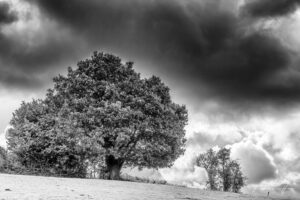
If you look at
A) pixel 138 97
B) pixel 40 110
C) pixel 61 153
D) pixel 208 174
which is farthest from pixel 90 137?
pixel 208 174

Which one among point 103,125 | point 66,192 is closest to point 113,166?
point 103,125

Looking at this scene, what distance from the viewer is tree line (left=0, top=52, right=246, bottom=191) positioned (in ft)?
98.4

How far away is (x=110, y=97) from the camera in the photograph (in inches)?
1251

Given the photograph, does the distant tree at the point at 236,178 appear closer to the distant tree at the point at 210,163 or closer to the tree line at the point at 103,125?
the distant tree at the point at 210,163

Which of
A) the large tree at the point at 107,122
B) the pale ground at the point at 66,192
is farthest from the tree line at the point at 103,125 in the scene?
the pale ground at the point at 66,192

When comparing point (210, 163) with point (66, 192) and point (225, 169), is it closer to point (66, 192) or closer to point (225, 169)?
point (225, 169)

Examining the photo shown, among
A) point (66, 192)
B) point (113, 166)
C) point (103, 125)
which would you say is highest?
point (103, 125)

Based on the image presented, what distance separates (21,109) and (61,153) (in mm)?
18626

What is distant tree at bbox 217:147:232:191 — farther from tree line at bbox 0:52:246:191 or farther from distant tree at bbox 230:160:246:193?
tree line at bbox 0:52:246:191

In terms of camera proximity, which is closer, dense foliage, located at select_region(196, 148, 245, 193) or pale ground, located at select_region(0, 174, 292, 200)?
pale ground, located at select_region(0, 174, 292, 200)

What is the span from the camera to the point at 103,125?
100 feet

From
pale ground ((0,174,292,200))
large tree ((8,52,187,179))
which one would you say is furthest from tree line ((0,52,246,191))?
pale ground ((0,174,292,200))

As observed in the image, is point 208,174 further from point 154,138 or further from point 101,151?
point 101,151

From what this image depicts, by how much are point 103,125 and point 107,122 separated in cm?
64
